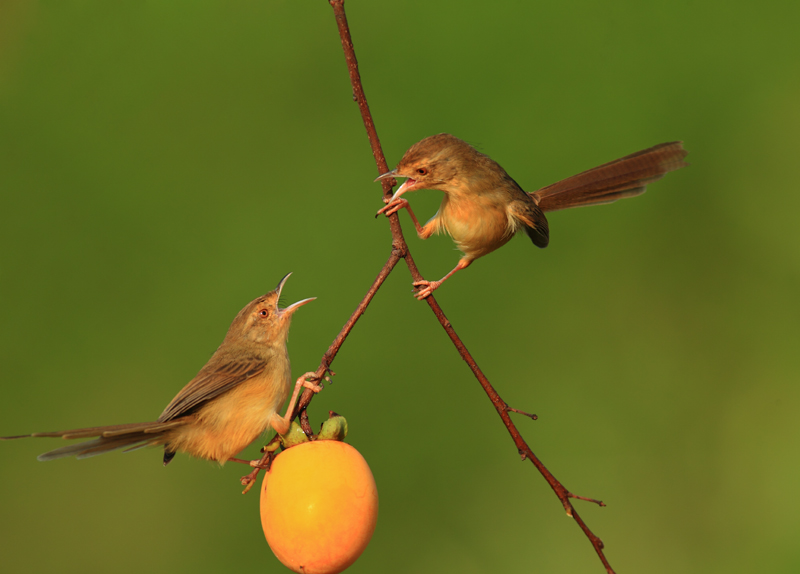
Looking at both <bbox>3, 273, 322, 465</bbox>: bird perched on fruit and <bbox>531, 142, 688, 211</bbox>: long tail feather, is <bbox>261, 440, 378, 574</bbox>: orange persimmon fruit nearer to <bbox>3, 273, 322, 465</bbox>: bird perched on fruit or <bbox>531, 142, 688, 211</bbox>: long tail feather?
<bbox>3, 273, 322, 465</bbox>: bird perched on fruit

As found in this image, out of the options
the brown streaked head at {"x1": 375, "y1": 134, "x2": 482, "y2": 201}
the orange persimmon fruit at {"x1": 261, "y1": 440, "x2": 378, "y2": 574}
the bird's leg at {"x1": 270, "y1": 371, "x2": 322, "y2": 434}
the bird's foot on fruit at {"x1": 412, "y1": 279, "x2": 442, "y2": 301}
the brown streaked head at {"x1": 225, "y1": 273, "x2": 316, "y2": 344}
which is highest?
the brown streaked head at {"x1": 375, "y1": 134, "x2": 482, "y2": 201}

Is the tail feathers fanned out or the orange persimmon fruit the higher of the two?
the tail feathers fanned out

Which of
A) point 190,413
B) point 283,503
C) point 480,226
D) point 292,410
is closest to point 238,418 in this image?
point 190,413

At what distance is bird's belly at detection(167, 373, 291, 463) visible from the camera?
228 cm

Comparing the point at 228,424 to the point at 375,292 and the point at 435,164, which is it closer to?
the point at 375,292

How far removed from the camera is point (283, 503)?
1.88 meters

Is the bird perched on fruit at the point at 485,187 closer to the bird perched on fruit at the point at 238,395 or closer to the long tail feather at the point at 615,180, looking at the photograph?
the long tail feather at the point at 615,180

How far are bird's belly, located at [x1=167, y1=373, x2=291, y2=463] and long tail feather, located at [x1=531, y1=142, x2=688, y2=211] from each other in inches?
68.2

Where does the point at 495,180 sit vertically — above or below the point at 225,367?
above

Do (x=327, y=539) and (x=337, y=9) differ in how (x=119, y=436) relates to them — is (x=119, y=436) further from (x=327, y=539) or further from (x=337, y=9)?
(x=337, y=9)

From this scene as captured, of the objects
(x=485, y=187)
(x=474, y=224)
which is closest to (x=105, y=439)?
(x=474, y=224)

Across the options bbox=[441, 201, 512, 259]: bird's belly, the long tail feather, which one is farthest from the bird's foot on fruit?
the long tail feather

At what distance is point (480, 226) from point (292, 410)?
1157mm

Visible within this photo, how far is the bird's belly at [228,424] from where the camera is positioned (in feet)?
7.49
